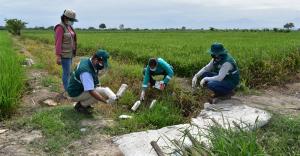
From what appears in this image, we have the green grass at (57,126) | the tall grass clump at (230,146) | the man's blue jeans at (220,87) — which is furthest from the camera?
A: the man's blue jeans at (220,87)

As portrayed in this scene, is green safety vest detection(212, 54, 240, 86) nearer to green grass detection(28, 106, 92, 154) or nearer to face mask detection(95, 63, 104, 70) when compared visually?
face mask detection(95, 63, 104, 70)

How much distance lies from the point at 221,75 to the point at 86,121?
6.59 ft

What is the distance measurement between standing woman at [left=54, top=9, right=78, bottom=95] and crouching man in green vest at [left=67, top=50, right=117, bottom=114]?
119 centimetres

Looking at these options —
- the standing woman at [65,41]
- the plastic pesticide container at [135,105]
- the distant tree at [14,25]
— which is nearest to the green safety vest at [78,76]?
the plastic pesticide container at [135,105]

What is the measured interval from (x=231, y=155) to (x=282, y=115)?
2.40 metres

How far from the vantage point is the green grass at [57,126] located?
5.40 meters

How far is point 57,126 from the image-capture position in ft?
19.2

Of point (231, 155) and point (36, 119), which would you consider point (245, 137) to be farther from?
point (36, 119)

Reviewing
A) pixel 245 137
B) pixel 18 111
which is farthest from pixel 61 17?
pixel 245 137

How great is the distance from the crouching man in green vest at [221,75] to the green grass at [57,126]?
6.21 feet

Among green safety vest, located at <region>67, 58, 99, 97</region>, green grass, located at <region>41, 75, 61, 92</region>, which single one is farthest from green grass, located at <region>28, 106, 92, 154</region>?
green grass, located at <region>41, 75, 61, 92</region>

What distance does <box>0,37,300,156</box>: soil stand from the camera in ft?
17.1

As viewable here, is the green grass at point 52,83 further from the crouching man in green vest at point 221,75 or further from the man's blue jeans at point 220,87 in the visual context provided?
the man's blue jeans at point 220,87

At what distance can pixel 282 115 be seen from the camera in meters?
5.71
